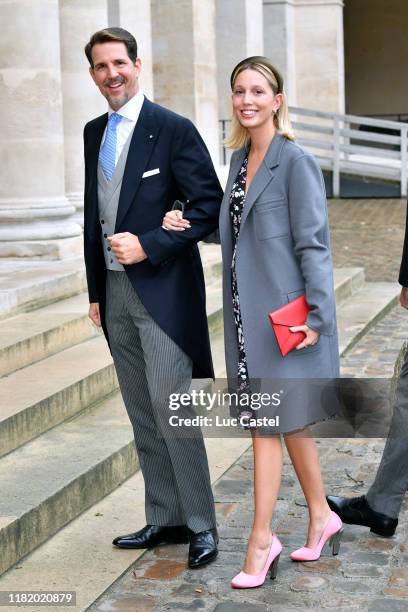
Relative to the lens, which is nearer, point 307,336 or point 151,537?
point 307,336

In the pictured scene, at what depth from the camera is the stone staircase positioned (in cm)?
466

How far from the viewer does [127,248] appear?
4.44m

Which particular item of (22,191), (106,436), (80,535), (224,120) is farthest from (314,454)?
(224,120)

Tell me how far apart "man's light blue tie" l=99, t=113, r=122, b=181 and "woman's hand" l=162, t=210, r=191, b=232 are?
0.29 metres

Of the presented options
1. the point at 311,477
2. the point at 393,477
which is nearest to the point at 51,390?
the point at 393,477

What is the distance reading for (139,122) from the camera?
455 centimetres

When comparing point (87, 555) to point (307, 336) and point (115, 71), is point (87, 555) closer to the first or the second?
point (307, 336)

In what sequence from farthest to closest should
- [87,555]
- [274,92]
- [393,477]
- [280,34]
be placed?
[280,34] < [393,477] < [87,555] < [274,92]

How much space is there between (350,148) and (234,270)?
18744 millimetres

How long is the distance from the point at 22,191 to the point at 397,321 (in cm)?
358

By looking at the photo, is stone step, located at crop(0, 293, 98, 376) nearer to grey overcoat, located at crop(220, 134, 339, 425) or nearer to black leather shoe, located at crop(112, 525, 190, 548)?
black leather shoe, located at crop(112, 525, 190, 548)

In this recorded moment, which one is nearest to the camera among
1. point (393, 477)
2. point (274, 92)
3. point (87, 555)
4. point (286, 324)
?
point (286, 324)

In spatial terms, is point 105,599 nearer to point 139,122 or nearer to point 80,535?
point 80,535

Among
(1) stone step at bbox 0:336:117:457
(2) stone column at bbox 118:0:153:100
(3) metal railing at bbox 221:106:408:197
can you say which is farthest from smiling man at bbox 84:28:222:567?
(3) metal railing at bbox 221:106:408:197
